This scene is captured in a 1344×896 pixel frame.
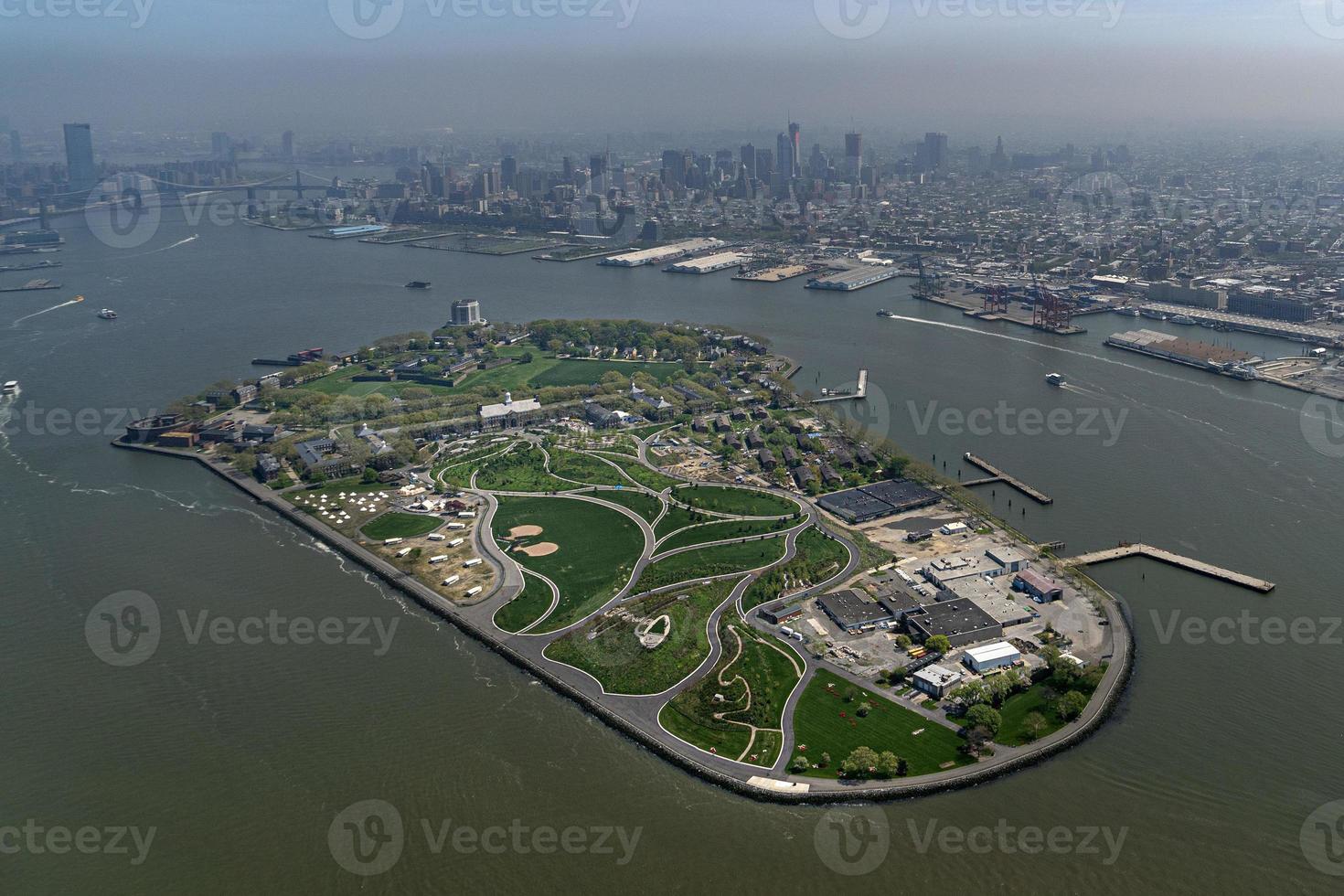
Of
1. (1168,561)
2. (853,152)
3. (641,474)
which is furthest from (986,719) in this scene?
(853,152)

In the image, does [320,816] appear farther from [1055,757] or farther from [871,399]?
[871,399]

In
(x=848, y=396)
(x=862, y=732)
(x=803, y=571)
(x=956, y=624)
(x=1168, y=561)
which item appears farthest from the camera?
(x=848, y=396)

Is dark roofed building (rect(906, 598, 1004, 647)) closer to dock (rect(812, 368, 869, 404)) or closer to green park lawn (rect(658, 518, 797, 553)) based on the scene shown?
green park lawn (rect(658, 518, 797, 553))

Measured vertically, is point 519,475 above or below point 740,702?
above

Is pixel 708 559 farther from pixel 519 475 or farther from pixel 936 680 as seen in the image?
pixel 519 475

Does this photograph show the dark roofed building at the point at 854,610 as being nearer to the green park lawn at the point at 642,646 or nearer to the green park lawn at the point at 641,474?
the green park lawn at the point at 642,646

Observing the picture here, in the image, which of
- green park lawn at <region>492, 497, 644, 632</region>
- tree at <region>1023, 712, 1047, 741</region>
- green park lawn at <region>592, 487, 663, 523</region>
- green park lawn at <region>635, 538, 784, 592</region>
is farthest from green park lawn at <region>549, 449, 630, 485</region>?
tree at <region>1023, 712, 1047, 741</region>

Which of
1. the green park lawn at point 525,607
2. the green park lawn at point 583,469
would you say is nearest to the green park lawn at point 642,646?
the green park lawn at point 525,607

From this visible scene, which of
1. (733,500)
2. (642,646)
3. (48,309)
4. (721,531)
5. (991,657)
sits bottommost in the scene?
(642,646)
